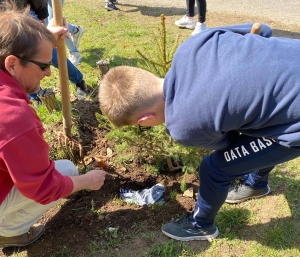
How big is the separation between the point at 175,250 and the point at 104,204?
701 mm

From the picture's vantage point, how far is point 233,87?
1.61 meters

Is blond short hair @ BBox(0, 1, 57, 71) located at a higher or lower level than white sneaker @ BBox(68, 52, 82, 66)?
higher

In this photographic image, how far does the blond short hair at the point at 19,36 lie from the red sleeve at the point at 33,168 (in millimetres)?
395

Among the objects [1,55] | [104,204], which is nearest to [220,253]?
[104,204]

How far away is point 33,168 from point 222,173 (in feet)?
3.57

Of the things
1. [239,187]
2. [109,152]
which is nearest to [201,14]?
[109,152]

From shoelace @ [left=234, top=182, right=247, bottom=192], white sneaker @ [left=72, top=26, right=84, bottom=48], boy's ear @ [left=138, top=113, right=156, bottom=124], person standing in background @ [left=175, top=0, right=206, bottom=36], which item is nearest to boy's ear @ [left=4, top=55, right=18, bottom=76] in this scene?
boy's ear @ [left=138, top=113, right=156, bottom=124]

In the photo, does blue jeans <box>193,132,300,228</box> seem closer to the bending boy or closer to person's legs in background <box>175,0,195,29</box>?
the bending boy

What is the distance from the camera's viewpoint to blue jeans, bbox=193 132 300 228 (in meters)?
1.92

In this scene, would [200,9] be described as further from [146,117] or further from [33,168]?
[33,168]

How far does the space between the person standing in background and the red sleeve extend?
4105 millimetres

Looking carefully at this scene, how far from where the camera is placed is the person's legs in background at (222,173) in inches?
75.9

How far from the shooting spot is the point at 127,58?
Result: 16.0 feet

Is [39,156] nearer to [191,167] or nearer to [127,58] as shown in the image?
[191,167]
